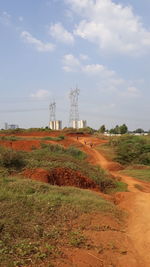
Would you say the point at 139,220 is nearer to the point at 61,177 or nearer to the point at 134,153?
the point at 61,177

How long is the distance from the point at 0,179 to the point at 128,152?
48.5ft

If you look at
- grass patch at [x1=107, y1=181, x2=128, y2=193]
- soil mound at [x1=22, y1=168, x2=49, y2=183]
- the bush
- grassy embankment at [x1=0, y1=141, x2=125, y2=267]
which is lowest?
grass patch at [x1=107, y1=181, x2=128, y2=193]

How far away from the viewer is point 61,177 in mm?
11102

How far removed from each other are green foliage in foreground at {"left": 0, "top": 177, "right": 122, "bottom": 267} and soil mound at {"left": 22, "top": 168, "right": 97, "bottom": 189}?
1.76m

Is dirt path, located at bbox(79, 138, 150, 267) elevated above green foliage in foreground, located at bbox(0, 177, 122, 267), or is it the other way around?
green foliage in foreground, located at bbox(0, 177, 122, 267)

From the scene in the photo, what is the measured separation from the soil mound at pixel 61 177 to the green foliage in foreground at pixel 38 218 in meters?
1.76

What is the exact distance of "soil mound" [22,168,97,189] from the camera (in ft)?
34.2

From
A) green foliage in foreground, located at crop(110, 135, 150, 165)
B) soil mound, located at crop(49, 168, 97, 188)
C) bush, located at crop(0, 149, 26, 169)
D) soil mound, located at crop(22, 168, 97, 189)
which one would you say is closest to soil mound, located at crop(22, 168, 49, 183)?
soil mound, located at crop(22, 168, 97, 189)

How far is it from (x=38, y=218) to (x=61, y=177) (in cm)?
515

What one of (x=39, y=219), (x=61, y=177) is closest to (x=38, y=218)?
(x=39, y=219)

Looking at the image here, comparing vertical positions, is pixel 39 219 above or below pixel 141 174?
above

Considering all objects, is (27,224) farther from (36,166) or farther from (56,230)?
(36,166)

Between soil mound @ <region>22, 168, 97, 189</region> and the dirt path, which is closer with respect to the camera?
the dirt path

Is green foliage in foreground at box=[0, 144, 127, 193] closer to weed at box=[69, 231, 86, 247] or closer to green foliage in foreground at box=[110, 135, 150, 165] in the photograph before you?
weed at box=[69, 231, 86, 247]
